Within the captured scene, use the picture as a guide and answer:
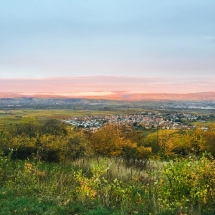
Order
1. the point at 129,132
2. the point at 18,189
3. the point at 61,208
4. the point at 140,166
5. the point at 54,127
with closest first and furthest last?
the point at 61,208 < the point at 18,189 < the point at 140,166 < the point at 54,127 < the point at 129,132

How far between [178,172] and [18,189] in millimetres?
4747

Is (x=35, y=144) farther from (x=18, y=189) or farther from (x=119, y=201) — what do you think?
(x=119, y=201)

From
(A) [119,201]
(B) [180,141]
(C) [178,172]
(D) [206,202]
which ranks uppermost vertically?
(C) [178,172]

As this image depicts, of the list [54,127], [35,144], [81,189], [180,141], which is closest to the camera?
[81,189]

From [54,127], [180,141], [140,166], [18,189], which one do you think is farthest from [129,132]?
[18,189]

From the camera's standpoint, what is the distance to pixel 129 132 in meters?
38.6

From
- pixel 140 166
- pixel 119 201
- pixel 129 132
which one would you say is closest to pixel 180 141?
pixel 129 132

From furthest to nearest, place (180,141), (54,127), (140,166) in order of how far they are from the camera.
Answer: (180,141) < (54,127) < (140,166)

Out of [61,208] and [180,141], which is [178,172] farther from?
[180,141]

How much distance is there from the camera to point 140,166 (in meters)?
17.4

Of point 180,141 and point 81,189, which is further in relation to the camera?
point 180,141

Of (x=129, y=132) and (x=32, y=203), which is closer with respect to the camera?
(x=32, y=203)

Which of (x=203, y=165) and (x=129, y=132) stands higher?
(x=203, y=165)

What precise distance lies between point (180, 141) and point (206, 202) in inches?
1198
